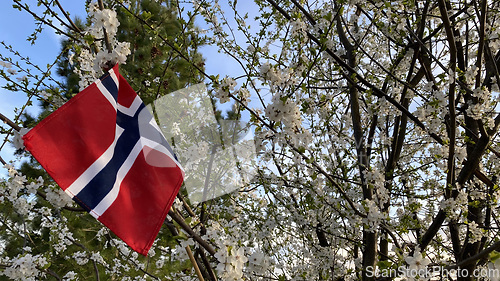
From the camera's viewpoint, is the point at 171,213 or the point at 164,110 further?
the point at 164,110

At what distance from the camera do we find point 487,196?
327 cm

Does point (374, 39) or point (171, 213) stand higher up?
point (374, 39)

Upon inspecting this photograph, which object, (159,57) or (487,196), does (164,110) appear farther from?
(487,196)

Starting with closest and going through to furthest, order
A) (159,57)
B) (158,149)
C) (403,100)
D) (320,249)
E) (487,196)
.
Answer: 1. (158,149)
2. (487,196)
3. (403,100)
4. (320,249)
5. (159,57)

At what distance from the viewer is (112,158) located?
174 centimetres

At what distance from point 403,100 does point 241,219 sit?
2482 millimetres

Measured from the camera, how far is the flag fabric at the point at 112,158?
1555 millimetres

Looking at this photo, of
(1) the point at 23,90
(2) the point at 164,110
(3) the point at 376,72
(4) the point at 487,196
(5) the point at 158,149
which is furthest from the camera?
(2) the point at 164,110

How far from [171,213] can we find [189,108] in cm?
417

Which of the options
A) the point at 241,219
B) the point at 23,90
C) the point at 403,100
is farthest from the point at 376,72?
the point at 23,90

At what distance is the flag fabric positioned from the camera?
1.55 meters

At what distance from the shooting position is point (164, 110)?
6.79 meters

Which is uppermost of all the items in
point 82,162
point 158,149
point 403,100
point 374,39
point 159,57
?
point 159,57

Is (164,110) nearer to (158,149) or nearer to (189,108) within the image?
(189,108)
